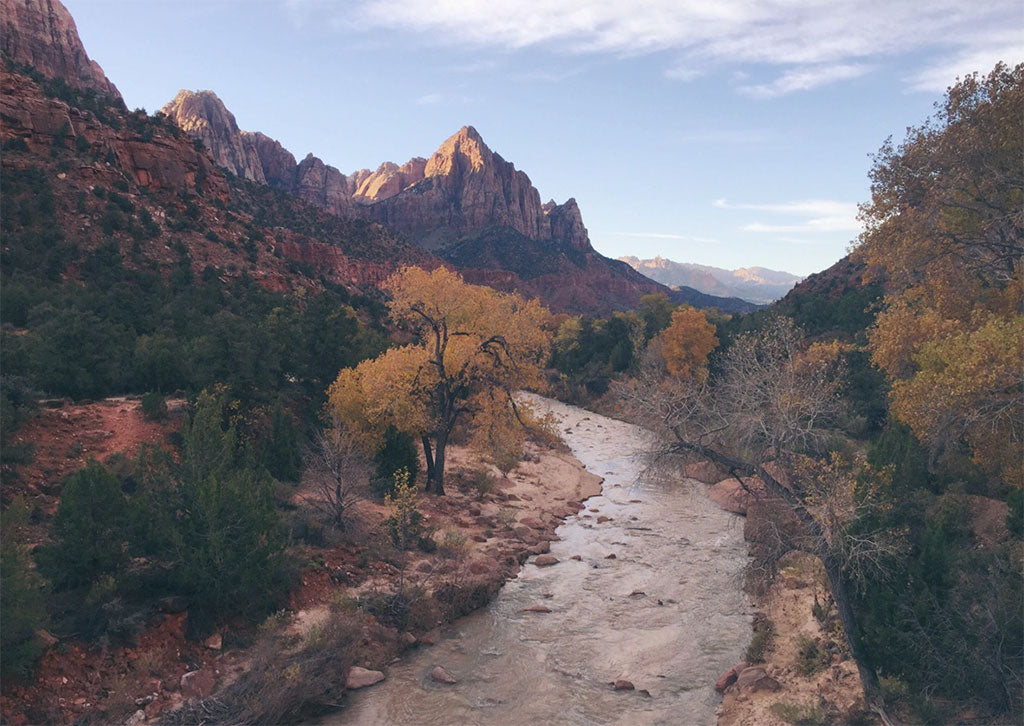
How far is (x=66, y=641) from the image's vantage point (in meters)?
10.8

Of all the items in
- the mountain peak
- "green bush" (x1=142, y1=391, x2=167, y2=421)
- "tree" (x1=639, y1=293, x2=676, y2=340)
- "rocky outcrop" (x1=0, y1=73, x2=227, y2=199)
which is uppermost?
the mountain peak

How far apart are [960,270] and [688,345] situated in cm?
3475

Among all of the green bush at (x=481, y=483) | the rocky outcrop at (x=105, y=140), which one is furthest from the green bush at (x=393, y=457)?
the rocky outcrop at (x=105, y=140)

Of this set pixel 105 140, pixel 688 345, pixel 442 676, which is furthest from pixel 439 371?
pixel 105 140

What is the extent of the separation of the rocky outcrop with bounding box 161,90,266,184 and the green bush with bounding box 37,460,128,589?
440 ft

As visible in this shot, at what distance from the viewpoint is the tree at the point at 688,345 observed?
4856cm

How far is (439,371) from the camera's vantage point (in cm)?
2291

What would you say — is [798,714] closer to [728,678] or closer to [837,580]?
[728,678]

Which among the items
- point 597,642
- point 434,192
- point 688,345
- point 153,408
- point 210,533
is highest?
point 434,192

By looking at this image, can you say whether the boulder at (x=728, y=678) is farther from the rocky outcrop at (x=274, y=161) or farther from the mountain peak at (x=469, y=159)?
the mountain peak at (x=469, y=159)

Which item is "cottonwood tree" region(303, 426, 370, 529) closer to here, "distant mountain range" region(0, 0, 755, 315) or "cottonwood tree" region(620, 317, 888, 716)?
"cottonwood tree" region(620, 317, 888, 716)

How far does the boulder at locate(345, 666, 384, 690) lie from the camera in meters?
12.4

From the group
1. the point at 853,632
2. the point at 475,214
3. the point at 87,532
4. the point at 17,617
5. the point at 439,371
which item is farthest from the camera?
the point at 475,214

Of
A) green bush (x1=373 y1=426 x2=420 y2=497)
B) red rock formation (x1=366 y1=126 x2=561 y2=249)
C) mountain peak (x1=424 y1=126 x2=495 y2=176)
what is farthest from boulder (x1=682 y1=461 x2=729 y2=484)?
mountain peak (x1=424 y1=126 x2=495 y2=176)
